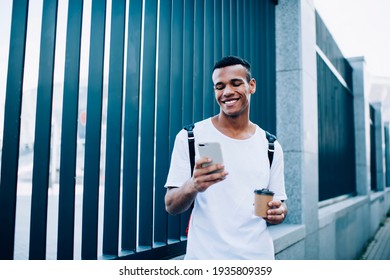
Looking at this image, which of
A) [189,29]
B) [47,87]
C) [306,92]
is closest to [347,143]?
[306,92]

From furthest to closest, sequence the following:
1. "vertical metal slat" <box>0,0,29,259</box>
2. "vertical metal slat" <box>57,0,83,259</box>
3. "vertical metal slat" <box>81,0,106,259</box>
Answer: "vertical metal slat" <box>81,0,106,259</box>
"vertical metal slat" <box>57,0,83,259</box>
"vertical metal slat" <box>0,0,29,259</box>

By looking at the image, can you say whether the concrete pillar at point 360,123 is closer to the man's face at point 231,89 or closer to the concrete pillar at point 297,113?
the concrete pillar at point 297,113

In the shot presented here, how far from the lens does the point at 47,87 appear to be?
6.06 ft

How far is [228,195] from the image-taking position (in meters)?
1.72

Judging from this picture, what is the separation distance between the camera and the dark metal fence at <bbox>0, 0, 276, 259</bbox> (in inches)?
Result: 70.4

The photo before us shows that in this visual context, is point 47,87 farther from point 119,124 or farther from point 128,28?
point 128,28

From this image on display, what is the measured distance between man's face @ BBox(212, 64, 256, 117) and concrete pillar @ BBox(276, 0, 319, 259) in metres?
2.98

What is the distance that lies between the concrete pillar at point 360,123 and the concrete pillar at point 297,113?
5.51m

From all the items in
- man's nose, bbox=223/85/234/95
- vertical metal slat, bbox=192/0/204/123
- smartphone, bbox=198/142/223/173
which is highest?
vertical metal slat, bbox=192/0/204/123

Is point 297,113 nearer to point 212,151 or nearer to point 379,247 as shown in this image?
point 212,151

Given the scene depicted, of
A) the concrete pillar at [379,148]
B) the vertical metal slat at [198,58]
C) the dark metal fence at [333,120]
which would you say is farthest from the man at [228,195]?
the concrete pillar at [379,148]

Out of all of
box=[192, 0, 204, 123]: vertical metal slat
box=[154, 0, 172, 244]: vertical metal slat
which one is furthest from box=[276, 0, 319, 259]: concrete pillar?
box=[154, 0, 172, 244]: vertical metal slat

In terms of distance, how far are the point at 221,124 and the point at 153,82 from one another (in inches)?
34.1

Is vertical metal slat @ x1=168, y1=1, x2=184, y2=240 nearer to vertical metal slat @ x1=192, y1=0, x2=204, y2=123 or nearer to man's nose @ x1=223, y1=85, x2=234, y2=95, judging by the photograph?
vertical metal slat @ x1=192, y1=0, x2=204, y2=123
